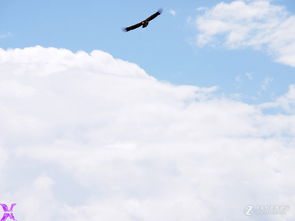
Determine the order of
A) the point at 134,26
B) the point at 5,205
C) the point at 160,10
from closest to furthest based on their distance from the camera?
the point at 5,205, the point at 160,10, the point at 134,26

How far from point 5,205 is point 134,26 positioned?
1158 cm

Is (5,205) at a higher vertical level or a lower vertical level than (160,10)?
lower

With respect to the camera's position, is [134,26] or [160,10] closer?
[160,10]

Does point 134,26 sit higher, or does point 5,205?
point 134,26

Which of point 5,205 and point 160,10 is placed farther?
point 160,10

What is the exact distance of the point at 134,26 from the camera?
54.1 feet

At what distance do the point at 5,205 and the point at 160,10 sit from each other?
35.9 feet

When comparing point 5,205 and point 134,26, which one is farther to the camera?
point 134,26

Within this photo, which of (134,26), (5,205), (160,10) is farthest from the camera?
(134,26)

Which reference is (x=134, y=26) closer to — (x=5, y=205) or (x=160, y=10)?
(x=160, y=10)

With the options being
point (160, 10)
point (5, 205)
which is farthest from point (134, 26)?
point (5, 205)

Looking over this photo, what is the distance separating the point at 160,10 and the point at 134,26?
1939 millimetres

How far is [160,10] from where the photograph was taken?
1502 centimetres
